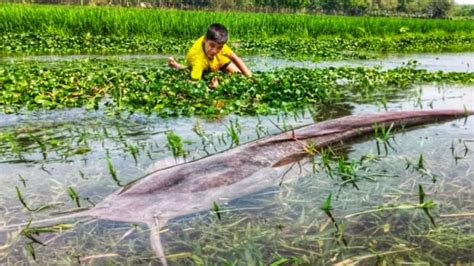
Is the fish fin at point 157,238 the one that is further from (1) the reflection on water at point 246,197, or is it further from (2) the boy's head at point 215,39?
(2) the boy's head at point 215,39

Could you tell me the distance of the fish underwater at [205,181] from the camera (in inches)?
108

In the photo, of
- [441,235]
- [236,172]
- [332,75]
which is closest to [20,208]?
[236,172]

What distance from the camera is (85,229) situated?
8.70ft

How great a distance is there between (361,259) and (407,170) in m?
1.47

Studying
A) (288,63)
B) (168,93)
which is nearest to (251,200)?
(168,93)

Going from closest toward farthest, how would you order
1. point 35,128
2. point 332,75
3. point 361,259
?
point 361,259, point 35,128, point 332,75

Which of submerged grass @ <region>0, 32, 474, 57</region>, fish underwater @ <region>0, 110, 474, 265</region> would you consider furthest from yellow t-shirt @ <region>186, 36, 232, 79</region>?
submerged grass @ <region>0, 32, 474, 57</region>

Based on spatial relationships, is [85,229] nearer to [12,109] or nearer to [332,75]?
[12,109]

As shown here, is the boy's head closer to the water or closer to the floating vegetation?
the floating vegetation

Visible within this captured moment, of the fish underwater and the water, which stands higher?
the fish underwater

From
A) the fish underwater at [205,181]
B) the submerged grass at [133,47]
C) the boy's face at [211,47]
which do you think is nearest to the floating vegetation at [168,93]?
the boy's face at [211,47]

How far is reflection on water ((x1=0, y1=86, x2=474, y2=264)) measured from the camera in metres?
2.42

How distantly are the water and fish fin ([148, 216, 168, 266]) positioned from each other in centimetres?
4

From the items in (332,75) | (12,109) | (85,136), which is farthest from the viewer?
(332,75)
